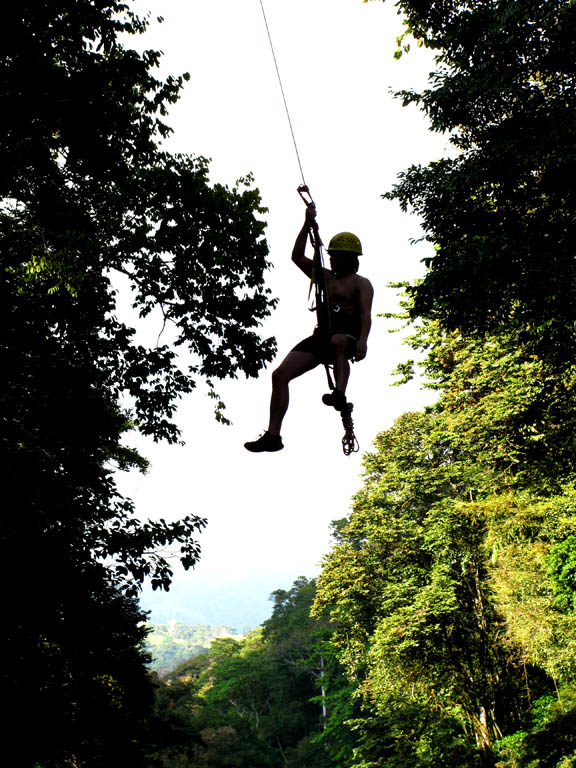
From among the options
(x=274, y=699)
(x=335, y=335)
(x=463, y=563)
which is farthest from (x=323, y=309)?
(x=274, y=699)

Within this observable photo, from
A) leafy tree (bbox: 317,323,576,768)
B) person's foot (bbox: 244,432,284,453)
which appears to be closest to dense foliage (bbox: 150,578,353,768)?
leafy tree (bbox: 317,323,576,768)

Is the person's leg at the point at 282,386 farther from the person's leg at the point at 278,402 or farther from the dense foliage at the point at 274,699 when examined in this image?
the dense foliage at the point at 274,699

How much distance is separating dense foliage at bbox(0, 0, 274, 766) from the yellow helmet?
4.81m

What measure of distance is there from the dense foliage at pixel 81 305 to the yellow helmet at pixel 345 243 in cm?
481

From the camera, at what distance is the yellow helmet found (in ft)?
15.6

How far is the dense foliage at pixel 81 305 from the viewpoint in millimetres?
7766

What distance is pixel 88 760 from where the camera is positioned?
14.1 metres

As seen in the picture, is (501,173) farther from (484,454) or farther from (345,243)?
(484,454)

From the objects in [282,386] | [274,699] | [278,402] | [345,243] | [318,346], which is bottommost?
[274,699]

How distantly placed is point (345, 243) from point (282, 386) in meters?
1.58

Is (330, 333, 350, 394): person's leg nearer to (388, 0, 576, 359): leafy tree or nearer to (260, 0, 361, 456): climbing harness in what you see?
(260, 0, 361, 456): climbing harness

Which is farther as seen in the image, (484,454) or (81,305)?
(484,454)

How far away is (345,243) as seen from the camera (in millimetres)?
4773

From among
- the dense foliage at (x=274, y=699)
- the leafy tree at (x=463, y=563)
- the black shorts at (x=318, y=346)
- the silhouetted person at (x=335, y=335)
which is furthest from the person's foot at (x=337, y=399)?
the dense foliage at (x=274, y=699)
